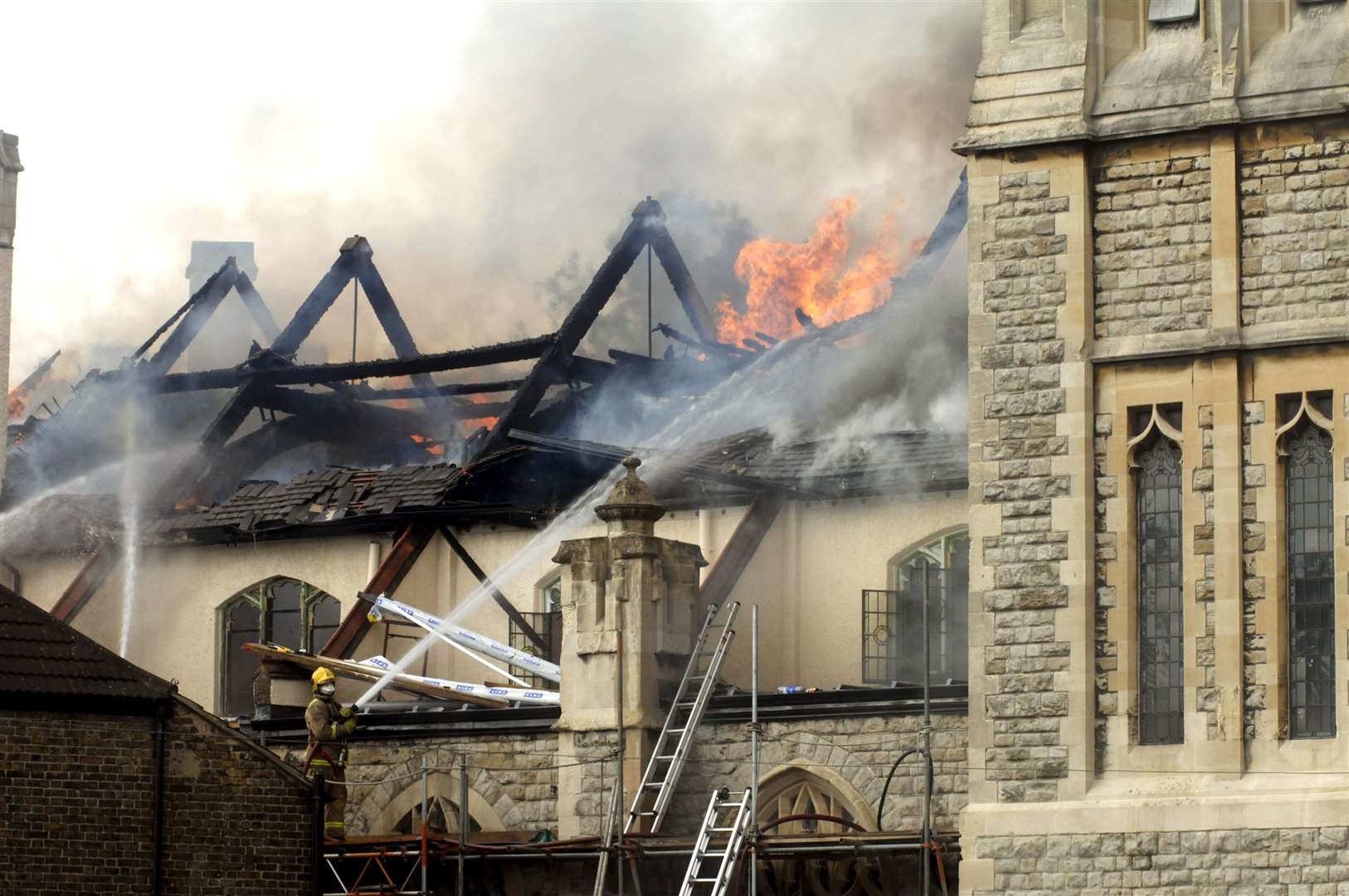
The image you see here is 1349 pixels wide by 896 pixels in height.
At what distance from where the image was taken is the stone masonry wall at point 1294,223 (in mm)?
32344

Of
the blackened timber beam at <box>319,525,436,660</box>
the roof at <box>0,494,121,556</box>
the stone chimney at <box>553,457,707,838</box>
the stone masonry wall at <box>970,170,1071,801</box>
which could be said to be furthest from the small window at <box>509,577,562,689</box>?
the stone masonry wall at <box>970,170,1071,801</box>

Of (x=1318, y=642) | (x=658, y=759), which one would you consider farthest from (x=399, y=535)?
(x=1318, y=642)

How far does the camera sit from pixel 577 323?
55.1 metres

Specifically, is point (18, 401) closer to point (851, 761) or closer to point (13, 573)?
point (13, 573)

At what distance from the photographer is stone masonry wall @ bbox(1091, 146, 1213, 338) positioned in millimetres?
32875

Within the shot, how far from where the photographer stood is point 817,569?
145 ft

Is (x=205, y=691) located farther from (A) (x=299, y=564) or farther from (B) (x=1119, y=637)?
(B) (x=1119, y=637)

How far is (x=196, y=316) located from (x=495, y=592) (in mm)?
18886

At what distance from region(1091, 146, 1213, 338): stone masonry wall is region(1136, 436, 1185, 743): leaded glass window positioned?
4.33 feet

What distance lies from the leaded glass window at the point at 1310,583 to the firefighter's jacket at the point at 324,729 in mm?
11176

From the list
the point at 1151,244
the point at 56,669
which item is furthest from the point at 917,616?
the point at 56,669

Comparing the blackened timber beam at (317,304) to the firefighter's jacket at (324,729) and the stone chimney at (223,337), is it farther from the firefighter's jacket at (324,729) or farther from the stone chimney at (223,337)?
the firefighter's jacket at (324,729)

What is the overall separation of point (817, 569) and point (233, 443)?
17.5m

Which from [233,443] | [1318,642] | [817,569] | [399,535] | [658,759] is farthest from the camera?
[233,443]
